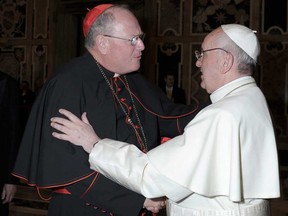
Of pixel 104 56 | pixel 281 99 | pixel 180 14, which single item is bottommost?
pixel 281 99

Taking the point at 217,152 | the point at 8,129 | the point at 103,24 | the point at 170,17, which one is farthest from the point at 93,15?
the point at 170,17

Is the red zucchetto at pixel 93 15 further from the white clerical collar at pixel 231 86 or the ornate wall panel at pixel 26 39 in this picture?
the ornate wall panel at pixel 26 39

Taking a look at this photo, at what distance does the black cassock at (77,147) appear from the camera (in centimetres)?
223

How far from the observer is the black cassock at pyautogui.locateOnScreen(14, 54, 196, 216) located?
2227mm

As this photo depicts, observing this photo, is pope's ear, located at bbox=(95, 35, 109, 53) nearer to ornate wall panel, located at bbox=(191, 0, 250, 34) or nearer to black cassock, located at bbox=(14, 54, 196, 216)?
black cassock, located at bbox=(14, 54, 196, 216)

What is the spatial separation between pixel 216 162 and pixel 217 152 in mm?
46

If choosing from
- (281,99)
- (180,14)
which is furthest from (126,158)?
(180,14)

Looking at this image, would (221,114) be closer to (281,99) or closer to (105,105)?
(105,105)

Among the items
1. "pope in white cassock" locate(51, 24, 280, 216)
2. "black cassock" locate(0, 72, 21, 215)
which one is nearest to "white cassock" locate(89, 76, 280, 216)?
"pope in white cassock" locate(51, 24, 280, 216)

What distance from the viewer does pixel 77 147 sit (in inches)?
88.7

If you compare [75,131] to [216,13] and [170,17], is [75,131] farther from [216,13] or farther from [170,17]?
[170,17]

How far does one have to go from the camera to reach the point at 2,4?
11.5 metres

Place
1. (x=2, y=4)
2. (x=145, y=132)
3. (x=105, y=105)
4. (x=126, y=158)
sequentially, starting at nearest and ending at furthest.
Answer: (x=126, y=158) → (x=105, y=105) → (x=145, y=132) → (x=2, y=4)

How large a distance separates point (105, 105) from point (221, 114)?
33.8 inches
